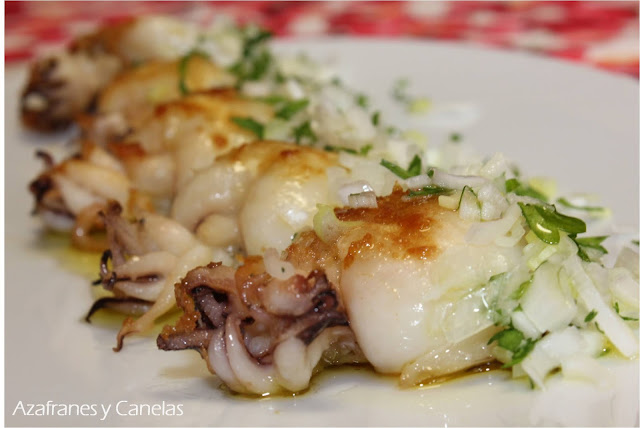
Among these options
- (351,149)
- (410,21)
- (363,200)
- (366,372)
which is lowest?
(366,372)

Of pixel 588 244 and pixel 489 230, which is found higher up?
pixel 489 230

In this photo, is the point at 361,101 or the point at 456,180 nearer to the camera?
the point at 456,180

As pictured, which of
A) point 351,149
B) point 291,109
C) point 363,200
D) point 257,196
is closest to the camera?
point 363,200

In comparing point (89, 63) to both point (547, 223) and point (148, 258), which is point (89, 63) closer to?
point (148, 258)

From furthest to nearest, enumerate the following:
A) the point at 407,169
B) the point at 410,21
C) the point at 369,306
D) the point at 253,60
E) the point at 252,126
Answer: the point at 410,21 → the point at 253,60 → the point at 252,126 → the point at 407,169 → the point at 369,306

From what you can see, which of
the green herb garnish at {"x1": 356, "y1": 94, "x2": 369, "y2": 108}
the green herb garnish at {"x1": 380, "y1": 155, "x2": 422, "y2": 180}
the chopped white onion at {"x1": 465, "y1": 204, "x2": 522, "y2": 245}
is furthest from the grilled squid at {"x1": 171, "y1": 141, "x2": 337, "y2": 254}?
the green herb garnish at {"x1": 356, "y1": 94, "x2": 369, "y2": 108}

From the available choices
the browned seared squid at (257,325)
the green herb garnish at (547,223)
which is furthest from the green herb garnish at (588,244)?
the browned seared squid at (257,325)

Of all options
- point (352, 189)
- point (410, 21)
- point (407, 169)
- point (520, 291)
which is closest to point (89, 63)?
point (407, 169)
